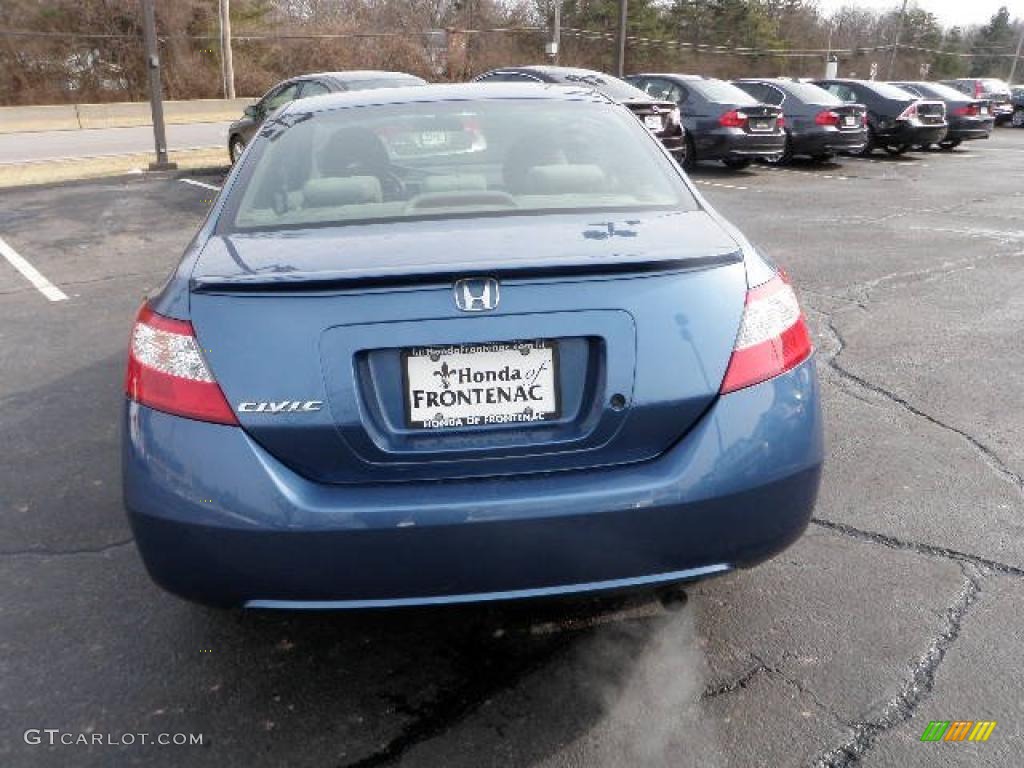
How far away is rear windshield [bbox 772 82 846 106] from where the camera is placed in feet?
54.0

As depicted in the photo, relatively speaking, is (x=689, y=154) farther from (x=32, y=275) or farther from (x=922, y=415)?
(x=922, y=415)

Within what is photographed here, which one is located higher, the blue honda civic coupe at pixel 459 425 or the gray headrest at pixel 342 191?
the gray headrest at pixel 342 191

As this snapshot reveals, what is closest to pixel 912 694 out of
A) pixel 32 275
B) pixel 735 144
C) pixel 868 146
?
pixel 32 275

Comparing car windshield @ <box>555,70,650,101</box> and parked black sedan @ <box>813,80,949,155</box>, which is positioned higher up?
car windshield @ <box>555,70,650,101</box>

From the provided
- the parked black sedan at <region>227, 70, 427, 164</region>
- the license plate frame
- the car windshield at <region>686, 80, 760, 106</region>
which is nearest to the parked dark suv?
the car windshield at <region>686, 80, 760, 106</region>

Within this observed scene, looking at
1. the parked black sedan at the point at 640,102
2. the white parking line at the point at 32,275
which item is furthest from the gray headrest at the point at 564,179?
the parked black sedan at the point at 640,102

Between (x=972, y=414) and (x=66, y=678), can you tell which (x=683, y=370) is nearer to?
(x=66, y=678)

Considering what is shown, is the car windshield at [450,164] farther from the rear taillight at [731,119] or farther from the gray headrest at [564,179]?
the rear taillight at [731,119]

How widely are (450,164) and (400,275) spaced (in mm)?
1202

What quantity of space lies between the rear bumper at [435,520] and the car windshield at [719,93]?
46.1 feet

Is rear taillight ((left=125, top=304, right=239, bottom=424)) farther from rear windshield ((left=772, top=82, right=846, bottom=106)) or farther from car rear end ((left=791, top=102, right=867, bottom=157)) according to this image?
rear windshield ((left=772, top=82, right=846, bottom=106))

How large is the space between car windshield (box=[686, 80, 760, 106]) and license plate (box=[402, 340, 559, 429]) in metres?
14.1

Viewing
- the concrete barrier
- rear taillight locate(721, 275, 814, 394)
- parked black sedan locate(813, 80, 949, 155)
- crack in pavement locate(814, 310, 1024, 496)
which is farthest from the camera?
the concrete barrier

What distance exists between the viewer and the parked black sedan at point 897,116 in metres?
18.1
